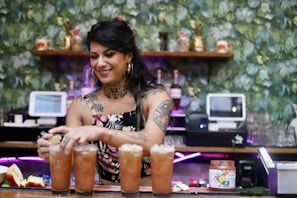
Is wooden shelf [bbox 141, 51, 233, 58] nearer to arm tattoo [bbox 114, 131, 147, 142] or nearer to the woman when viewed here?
the woman

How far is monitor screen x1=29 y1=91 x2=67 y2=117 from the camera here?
4453 mm

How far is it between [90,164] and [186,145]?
2665 millimetres

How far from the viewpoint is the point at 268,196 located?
1.75 m

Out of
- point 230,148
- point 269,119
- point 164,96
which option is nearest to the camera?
point 164,96

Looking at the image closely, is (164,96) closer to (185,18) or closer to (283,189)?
(283,189)

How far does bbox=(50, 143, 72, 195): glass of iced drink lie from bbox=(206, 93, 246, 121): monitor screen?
287 centimetres

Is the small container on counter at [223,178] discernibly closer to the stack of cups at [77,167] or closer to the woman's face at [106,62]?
the stack of cups at [77,167]

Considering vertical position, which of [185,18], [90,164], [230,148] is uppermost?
[185,18]

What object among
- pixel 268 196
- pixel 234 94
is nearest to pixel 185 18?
pixel 234 94

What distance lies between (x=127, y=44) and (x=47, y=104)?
2.51 metres

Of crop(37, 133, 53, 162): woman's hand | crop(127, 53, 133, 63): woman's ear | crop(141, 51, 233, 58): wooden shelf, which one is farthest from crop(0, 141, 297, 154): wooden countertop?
crop(37, 133, 53, 162): woman's hand

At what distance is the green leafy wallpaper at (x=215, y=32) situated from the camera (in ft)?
15.8

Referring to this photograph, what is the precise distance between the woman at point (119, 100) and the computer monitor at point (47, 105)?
2129 mm

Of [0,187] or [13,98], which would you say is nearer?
[0,187]
